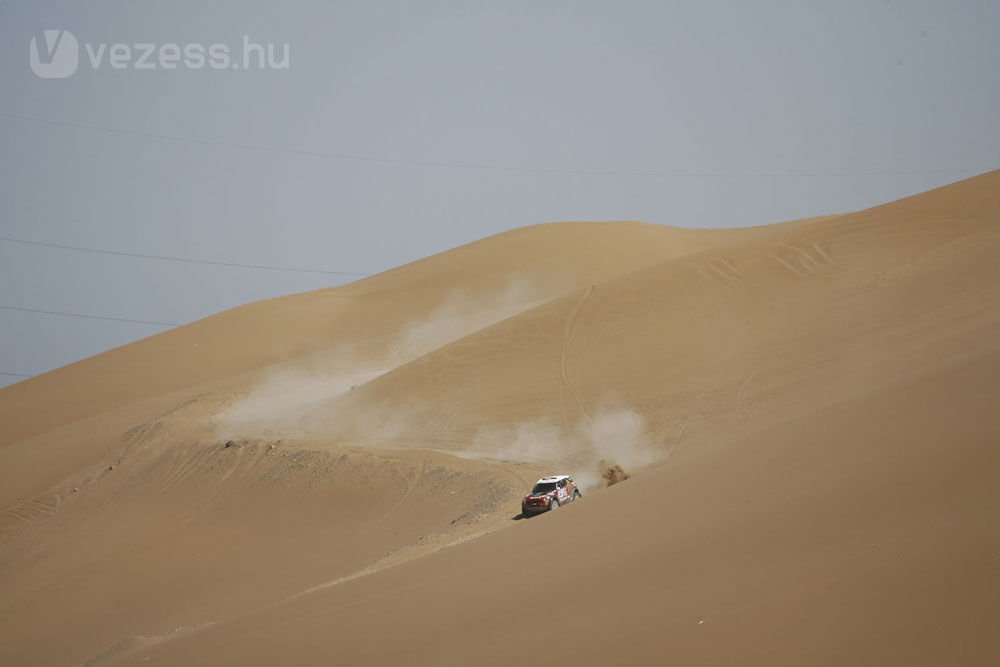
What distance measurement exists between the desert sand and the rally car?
112 cm

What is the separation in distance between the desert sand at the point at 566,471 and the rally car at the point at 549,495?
1117mm

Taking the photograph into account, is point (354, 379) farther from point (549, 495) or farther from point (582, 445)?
point (549, 495)

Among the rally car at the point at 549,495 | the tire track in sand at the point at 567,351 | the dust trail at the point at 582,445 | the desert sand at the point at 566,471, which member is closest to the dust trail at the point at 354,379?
the desert sand at the point at 566,471

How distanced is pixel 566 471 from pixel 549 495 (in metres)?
4.83

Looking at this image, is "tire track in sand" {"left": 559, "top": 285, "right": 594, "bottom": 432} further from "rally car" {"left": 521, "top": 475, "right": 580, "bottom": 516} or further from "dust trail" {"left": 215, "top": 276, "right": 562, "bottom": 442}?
"rally car" {"left": 521, "top": 475, "right": 580, "bottom": 516}

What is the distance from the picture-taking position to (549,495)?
19.6m

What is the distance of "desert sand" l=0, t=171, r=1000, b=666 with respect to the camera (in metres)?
8.23

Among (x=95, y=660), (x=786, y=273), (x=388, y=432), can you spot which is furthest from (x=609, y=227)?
(x=95, y=660)

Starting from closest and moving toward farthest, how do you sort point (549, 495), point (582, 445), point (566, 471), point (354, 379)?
point (549, 495) → point (566, 471) → point (582, 445) → point (354, 379)

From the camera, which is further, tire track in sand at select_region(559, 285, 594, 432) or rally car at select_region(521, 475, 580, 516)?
tire track in sand at select_region(559, 285, 594, 432)

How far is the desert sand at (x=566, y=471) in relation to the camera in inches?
324

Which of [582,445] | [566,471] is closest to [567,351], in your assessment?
[582,445]

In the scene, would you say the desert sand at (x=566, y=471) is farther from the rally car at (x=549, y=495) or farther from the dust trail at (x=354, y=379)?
the rally car at (x=549, y=495)

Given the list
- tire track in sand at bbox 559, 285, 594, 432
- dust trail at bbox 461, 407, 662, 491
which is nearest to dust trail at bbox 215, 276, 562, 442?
dust trail at bbox 461, 407, 662, 491
